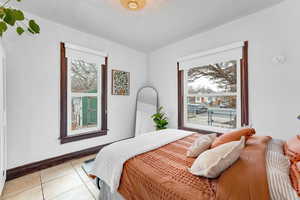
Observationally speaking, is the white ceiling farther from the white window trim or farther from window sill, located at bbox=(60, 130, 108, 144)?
window sill, located at bbox=(60, 130, 108, 144)

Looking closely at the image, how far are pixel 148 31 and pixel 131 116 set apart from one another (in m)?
2.02

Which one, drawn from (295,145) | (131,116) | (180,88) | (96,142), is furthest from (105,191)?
(180,88)

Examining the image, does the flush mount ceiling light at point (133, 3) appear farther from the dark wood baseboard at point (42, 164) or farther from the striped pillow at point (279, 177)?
the dark wood baseboard at point (42, 164)

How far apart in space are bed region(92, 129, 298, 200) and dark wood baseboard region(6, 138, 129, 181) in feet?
4.50

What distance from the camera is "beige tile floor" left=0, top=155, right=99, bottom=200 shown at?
1.60 m

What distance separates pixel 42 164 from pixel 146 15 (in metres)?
2.93


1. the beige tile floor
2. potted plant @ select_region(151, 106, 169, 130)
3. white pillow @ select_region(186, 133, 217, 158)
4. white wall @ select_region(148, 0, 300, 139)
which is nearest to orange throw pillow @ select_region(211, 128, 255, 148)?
white pillow @ select_region(186, 133, 217, 158)

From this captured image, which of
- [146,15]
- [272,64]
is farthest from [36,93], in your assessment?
[272,64]

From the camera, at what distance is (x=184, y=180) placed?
0.93 m

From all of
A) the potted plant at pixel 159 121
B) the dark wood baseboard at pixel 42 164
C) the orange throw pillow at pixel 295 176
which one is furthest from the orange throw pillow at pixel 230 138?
the dark wood baseboard at pixel 42 164

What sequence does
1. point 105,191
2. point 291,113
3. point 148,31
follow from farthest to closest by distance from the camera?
point 148,31 → point 291,113 → point 105,191

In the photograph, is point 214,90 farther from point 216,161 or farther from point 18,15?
point 18,15

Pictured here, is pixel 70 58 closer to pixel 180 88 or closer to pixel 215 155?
pixel 180 88

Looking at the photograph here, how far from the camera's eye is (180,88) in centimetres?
313
